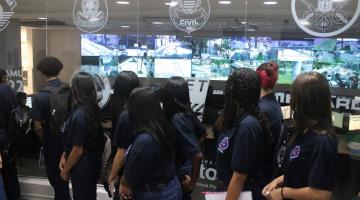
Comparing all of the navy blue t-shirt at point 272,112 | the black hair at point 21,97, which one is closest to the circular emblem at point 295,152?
the navy blue t-shirt at point 272,112

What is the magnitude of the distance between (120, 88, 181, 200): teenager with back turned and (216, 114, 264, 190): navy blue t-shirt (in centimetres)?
30

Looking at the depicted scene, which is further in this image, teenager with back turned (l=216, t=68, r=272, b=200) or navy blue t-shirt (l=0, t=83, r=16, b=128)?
navy blue t-shirt (l=0, t=83, r=16, b=128)

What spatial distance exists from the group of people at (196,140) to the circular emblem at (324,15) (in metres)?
1.16

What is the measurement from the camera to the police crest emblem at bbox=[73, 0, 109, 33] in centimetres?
457

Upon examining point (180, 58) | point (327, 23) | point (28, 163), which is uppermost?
point (327, 23)

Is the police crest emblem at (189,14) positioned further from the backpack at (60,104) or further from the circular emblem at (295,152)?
the circular emblem at (295,152)

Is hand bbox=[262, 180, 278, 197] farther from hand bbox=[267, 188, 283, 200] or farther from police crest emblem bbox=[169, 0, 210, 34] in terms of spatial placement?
police crest emblem bbox=[169, 0, 210, 34]

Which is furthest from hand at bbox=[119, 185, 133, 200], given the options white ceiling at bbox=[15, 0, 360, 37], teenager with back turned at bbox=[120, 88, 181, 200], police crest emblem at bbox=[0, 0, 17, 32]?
police crest emblem at bbox=[0, 0, 17, 32]

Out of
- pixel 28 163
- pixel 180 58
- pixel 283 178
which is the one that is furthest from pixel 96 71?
pixel 283 178

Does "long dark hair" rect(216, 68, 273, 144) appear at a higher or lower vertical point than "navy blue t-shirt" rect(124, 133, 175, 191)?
Result: higher

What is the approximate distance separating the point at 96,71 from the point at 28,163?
4.85ft

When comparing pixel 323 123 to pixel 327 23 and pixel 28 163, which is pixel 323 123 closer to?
pixel 327 23

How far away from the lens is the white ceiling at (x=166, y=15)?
12.6 ft

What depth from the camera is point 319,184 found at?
1.88 m
